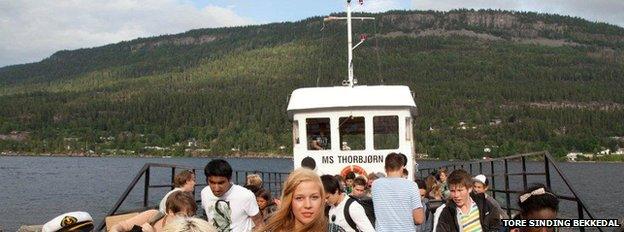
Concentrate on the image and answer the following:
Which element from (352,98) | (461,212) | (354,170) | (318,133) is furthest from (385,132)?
(461,212)

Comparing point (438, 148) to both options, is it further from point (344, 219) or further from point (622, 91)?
point (344, 219)

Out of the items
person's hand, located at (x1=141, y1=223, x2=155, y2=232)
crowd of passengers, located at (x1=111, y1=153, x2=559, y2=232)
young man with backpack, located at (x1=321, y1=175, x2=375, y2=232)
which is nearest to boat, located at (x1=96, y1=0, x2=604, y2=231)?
crowd of passengers, located at (x1=111, y1=153, x2=559, y2=232)

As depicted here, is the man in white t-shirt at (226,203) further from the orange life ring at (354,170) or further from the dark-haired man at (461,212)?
the orange life ring at (354,170)

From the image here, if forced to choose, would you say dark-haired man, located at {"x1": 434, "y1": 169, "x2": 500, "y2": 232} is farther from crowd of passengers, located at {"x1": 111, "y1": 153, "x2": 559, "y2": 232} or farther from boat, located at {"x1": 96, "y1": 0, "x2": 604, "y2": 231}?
boat, located at {"x1": 96, "y1": 0, "x2": 604, "y2": 231}

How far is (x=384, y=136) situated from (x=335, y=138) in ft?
2.67

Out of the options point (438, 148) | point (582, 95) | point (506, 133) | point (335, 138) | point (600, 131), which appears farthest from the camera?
point (582, 95)

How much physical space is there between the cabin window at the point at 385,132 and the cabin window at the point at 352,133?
0.22m

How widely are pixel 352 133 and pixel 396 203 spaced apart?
6677 millimetres

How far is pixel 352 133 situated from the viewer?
13.0 metres

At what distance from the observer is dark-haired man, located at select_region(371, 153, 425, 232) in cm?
629

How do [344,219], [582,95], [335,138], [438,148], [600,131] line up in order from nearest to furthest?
[344,219] < [335,138] < [438,148] < [600,131] < [582,95]

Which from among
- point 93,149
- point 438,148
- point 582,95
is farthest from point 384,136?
point 582,95

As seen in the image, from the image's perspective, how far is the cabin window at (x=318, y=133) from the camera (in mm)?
12867

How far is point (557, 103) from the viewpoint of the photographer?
602 ft
